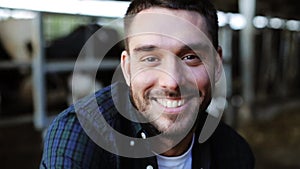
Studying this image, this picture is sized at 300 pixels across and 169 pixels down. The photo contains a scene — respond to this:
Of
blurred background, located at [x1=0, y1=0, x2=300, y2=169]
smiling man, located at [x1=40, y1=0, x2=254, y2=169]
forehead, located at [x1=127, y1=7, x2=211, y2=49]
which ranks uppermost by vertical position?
forehead, located at [x1=127, y1=7, x2=211, y2=49]

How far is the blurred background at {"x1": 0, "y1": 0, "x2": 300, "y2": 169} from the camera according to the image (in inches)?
89.7

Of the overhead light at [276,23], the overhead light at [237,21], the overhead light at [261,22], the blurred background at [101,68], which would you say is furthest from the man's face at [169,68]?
the overhead light at [276,23]

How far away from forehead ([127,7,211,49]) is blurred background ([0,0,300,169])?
110 centimetres

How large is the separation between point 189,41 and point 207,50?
0.04 metres

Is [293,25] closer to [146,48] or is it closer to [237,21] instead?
[237,21]

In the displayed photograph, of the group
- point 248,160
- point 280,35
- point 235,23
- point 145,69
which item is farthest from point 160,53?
point 280,35

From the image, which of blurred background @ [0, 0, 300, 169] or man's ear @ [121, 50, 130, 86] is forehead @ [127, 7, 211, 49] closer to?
man's ear @ [121, 50, 130, 86]

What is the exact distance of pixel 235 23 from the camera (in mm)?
3883

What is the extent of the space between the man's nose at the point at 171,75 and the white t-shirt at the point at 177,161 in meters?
0.14

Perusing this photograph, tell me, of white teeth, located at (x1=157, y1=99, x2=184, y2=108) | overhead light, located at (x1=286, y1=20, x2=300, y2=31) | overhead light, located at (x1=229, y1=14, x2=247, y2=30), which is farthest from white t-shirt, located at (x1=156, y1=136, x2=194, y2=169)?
overhead light, located at (x1=286, y1=20, x2=300, y2=31)

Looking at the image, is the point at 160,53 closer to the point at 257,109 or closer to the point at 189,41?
the point at 189,41

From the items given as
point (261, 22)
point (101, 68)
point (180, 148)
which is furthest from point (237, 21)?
point (180, 148)

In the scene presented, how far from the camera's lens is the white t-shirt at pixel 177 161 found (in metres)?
0.76

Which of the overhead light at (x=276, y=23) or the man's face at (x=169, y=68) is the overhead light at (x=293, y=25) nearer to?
the overhead light at (x=276, y=23)
